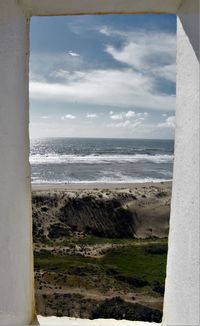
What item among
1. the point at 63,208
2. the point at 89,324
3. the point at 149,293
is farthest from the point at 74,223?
the point at 89,324

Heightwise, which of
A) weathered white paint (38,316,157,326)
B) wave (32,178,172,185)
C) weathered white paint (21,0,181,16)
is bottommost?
wave (32,178,172,185)

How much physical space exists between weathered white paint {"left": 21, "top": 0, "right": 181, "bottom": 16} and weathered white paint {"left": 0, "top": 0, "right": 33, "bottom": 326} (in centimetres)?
9

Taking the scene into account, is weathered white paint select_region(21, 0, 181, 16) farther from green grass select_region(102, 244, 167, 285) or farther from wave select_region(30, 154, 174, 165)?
wave select_region(30, 154, 174, 165)

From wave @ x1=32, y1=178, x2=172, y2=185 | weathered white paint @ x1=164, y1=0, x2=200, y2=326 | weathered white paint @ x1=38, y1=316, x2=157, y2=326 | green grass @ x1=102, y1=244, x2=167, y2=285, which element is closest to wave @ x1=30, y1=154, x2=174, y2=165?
wave @ x1=32, y1=178, x2=172, y2=185

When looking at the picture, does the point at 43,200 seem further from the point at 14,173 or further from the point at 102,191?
the point at 14,173

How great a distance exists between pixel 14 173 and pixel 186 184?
2.60ft

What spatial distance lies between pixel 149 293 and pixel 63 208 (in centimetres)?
892

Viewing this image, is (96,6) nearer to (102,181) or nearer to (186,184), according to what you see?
(186,184)

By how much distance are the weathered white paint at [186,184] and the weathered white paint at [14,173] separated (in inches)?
28.8

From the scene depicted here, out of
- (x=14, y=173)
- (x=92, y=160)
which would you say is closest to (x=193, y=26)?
(x=14, y=173)

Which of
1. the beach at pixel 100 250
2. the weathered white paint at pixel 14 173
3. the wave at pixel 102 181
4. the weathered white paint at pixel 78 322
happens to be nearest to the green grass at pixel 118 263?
the beach at pixel 100 250

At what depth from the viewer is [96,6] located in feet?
6.14

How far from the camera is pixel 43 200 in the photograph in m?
19.1

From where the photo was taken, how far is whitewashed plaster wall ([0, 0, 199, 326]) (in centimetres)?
145
